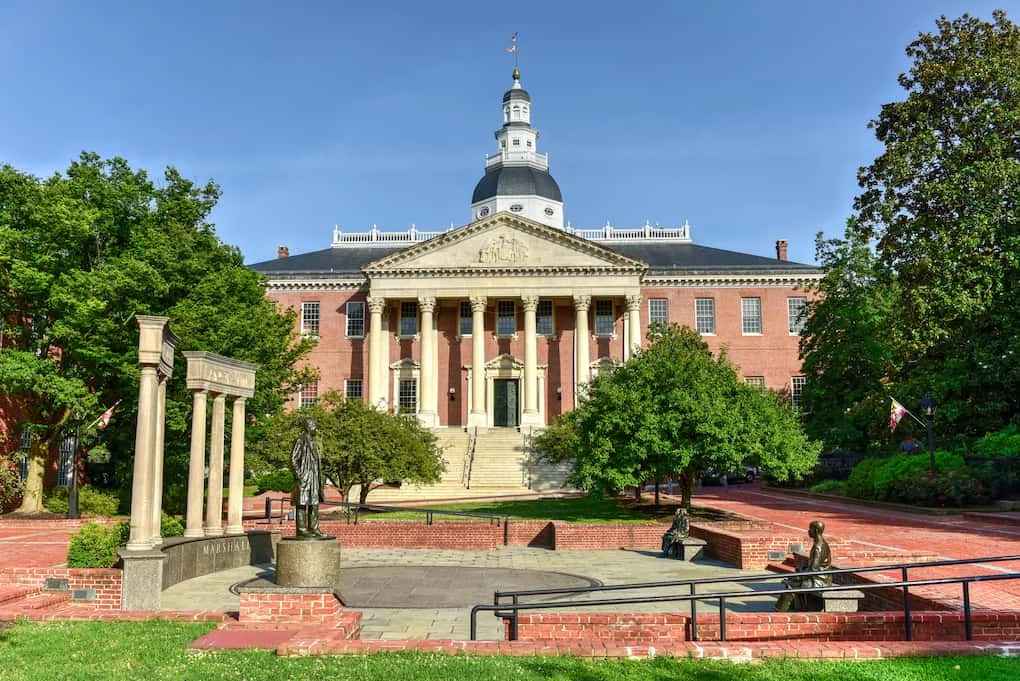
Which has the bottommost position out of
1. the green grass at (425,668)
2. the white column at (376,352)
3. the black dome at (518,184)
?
the green grass at (425,668)

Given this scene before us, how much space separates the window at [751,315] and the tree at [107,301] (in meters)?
31.8

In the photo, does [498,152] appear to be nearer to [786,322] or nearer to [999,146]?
[786,322]

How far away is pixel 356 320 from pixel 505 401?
1086 cm

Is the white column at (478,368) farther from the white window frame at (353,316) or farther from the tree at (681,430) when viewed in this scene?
the tree at (681,430)

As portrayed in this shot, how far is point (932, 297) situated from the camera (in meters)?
26.8

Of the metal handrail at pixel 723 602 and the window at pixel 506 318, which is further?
the window at pixel 506 318

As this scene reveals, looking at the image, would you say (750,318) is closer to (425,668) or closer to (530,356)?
A: (530,356)

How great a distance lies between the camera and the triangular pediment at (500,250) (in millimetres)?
51344

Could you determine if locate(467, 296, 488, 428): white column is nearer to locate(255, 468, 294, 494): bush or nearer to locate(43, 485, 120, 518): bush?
locate(255, 468, 294, 494): bush

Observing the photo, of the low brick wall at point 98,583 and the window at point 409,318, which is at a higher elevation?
the window at point 409,318

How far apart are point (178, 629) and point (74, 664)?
1654 millimetres

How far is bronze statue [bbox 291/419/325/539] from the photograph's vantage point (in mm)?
12039

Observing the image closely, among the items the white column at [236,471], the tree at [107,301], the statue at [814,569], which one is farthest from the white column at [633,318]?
the statue at [814,569]

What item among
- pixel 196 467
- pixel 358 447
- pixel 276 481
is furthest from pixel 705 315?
pixel 196 467
